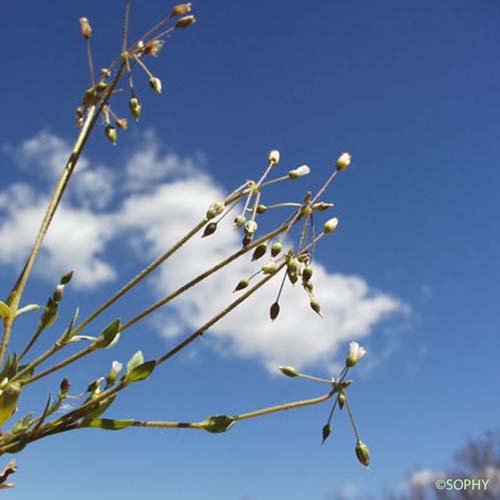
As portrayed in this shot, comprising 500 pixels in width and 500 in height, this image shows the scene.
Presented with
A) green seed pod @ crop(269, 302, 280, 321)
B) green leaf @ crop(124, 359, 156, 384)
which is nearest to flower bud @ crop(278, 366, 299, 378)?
green seed pod @ crop(269, 302, 280, 321)

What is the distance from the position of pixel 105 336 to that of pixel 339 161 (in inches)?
21.6

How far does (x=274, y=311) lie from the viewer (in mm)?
1343

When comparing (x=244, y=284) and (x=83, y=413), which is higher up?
(x=244, y=284)

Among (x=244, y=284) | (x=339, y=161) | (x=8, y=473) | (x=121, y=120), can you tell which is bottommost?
(x=8, y=473)

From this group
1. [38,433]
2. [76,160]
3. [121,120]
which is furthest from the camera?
[121,120]

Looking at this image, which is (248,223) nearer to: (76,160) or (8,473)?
(76,160)

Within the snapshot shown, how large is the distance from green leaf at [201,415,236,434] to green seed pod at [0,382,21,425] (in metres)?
0.31

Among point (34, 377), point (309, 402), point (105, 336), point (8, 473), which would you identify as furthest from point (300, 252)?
point (8, 473)

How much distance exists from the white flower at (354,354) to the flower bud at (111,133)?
2.04 feet

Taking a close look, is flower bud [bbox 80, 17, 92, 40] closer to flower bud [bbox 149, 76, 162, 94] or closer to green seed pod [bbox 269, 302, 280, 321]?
flower bud [bbox 149, 76, 162, 94]

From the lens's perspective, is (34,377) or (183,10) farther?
(183,10)

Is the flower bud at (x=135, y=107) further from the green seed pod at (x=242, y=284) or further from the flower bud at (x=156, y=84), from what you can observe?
the green seed pod at (x=242, y=284)

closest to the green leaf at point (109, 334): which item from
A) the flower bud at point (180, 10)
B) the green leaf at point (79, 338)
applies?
the green leaf at point (79, 338)

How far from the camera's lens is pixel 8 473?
1179 millimetres
